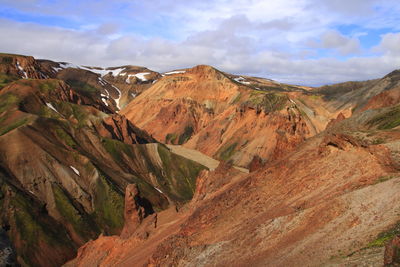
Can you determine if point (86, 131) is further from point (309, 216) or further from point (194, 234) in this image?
point (309, 216)

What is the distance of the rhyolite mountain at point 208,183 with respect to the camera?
21438mm

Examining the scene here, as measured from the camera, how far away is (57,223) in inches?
2018

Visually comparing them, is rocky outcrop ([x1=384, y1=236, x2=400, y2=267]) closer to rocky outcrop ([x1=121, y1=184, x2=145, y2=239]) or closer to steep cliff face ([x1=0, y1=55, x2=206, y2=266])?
rocky outcrop ([x1=121, y1=184, x2=145, y2=239])

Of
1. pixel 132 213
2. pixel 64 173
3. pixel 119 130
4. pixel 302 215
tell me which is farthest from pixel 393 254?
pixel 119 130

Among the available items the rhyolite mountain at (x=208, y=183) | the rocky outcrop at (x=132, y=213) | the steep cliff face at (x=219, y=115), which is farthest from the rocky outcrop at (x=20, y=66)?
the rocky outcrop at (x=132, y=213)

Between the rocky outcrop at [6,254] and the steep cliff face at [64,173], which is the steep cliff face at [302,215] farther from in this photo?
the steep cliff face at [64,173]

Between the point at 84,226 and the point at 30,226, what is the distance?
7.16 meters

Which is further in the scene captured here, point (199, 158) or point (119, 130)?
point (199, 158)

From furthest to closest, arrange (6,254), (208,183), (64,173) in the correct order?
(64,173) → (208,183) → (6,254)

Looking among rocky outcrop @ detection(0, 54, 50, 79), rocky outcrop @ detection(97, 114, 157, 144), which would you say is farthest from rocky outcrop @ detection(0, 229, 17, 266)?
rocky outcrop @ detection(0, 54, 50, 79)

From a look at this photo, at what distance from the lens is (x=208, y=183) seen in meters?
37.5

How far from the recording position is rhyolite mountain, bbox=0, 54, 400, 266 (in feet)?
70.3

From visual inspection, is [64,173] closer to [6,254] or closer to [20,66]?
[6,254]

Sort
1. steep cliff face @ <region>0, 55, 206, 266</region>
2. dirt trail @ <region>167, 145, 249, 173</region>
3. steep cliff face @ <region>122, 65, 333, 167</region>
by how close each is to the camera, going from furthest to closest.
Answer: steep cliff face @ <region>122, 65, 333, 167</region> → dirt trail @ <region>167, 145, 249, 173</region> → steep cliff face @ <region>0, 55, 206, 266</region>
